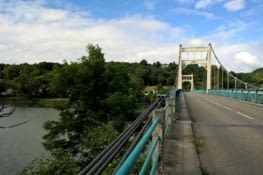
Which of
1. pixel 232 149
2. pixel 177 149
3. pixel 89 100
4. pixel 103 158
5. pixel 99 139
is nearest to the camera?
pixel 103 158

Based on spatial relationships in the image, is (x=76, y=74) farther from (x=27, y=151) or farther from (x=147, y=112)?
(x=147, y=112)

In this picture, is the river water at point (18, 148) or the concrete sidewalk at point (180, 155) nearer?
the concrete sidewalk at point (180, 155)

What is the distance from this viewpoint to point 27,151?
73.9 feet

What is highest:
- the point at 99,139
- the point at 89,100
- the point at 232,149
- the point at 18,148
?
the point at 232,149

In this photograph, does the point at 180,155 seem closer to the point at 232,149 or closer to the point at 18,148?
the point at 232,149

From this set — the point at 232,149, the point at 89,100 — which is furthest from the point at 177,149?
the point at 89,100

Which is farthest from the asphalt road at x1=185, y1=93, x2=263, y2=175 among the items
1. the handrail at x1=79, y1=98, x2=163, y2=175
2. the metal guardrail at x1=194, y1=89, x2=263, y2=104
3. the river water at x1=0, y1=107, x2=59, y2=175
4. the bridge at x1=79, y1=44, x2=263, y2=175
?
the river water at x1=0, y1=107, x2=59, y2=175

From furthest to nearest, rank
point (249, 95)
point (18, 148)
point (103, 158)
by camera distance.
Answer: point (18, 148) < point (249, 95) < point (103, 158)

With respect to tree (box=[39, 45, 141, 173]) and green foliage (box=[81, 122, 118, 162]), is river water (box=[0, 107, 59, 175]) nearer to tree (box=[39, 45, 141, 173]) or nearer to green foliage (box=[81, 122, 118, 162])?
tree (box=[39, 45, 141, 173])

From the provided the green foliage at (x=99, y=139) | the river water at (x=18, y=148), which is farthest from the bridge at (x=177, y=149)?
the river water at (x=18, y=148)

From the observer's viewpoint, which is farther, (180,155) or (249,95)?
(249,95)

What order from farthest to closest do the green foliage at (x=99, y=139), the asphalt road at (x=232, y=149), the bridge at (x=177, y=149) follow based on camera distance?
the green foliage at (x=99, y=139) < the asphalt road at (x=232, y=149) < the bridge at (x=177, y=149)

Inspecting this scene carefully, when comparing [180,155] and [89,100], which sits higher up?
[180,155]

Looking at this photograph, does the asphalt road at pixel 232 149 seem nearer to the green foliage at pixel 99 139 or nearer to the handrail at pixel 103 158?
the handrail at pixel 103 158
